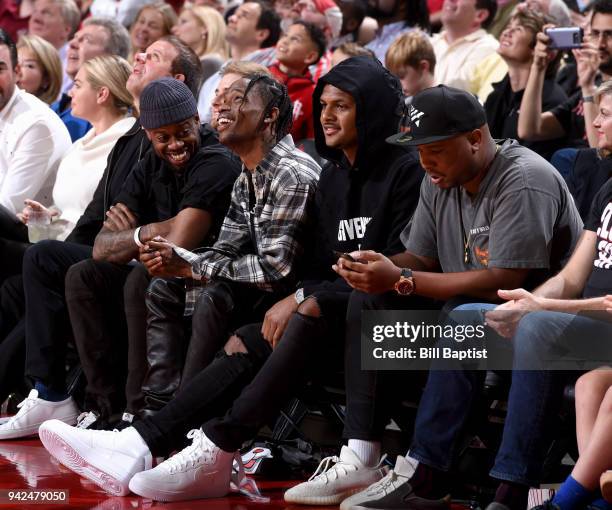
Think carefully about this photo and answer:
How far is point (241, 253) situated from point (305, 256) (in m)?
0.27

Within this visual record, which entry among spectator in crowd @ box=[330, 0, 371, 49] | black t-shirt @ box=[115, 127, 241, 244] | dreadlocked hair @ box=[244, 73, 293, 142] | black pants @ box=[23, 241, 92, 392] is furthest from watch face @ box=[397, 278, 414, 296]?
spectator in crowd @ box=[330, 0, 371, 49]

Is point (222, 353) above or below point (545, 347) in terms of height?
below

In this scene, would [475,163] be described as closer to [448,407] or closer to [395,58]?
[448,407]

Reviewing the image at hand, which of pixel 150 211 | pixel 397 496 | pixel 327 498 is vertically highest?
pixel 150 211

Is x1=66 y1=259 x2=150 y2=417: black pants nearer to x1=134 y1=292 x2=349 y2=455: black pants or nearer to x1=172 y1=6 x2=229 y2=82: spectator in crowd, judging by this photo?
x1=134 y1=292 x2=349 y2=455: black pants

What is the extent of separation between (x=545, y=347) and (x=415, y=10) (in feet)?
15.3

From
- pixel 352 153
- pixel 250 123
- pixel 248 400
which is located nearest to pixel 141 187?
pixel 250 123

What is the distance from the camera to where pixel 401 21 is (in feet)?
24.7

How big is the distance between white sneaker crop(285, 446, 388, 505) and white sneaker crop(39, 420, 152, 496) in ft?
1.86

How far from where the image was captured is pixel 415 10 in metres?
7.53

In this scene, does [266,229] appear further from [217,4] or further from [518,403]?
Result: [217,4]

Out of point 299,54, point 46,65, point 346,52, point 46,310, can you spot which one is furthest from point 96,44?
point 46,310

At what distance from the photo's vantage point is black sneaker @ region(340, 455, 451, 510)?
136 inches

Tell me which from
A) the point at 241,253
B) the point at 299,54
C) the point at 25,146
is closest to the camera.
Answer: the point at 241,253
